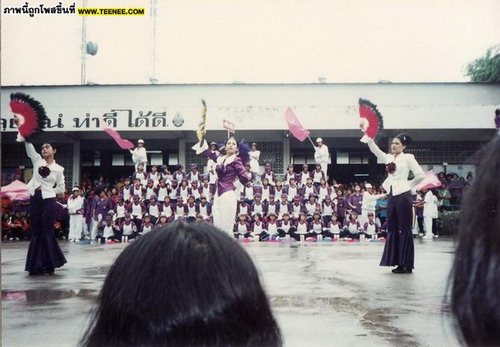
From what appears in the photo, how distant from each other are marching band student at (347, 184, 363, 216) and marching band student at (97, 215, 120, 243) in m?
6.34

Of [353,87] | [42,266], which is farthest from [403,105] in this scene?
[42,266]

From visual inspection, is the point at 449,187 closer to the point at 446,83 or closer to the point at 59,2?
the point at 446,83

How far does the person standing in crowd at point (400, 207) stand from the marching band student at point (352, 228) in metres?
8.05

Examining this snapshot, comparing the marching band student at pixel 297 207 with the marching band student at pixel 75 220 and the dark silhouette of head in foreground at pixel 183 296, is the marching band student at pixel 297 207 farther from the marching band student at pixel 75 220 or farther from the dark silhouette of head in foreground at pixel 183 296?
the dark silhouette of head in foreground at pixel 183 296

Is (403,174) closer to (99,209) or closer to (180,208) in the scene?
(180,208)

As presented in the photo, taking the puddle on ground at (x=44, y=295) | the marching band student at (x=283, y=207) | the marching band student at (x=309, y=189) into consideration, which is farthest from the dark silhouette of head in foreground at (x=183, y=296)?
the marching band student at (x=309, y=189)

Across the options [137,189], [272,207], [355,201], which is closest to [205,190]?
[137,189]

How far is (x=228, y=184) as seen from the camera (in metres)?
6.85

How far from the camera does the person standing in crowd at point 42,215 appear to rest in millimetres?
6000

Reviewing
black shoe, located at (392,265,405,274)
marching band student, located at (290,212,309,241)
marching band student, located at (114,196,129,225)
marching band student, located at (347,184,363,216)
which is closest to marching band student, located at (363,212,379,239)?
marching band student, located at (347,184,363,216)

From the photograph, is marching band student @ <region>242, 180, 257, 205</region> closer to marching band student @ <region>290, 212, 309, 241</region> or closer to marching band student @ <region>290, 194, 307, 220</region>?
marching band student @ <region>290, 194, 307, 220</region>

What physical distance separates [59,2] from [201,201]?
12030 millimetres

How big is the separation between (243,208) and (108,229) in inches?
142

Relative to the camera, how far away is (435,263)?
6934 mm
